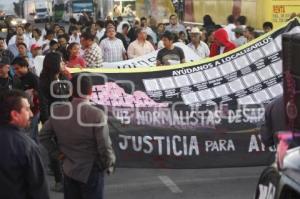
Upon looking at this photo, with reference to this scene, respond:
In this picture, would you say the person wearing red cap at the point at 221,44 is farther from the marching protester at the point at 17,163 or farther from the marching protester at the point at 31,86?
the marching protester at the point at 17,163

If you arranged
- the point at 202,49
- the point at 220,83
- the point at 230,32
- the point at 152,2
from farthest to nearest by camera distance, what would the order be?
the point at 152,2, the point at 230,32, the point at 202,49, the point at 220,83

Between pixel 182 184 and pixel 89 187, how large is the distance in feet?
8.40

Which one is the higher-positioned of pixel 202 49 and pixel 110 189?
pixel 202 49

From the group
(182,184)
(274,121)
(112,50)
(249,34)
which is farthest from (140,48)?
(274,121)

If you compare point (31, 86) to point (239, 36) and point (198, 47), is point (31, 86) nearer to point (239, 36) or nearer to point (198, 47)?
point (198, 47)

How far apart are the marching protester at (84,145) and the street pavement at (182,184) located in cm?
183

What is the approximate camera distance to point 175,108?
29.0ft

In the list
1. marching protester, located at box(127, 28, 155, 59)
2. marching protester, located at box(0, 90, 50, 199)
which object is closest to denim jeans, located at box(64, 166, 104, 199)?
marching protester, located at box(0, 90, 50, 199)

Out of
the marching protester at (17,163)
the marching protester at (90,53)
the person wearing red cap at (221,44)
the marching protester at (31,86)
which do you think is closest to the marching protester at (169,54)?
the person wearing red cap at (221,44)

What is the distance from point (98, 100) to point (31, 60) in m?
3.63

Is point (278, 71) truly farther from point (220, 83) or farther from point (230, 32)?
point (230, 32)

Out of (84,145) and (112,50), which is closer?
(84,145)

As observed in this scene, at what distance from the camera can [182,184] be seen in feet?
27.5

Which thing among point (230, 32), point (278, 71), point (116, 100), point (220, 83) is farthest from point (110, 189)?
point (230, 32)
